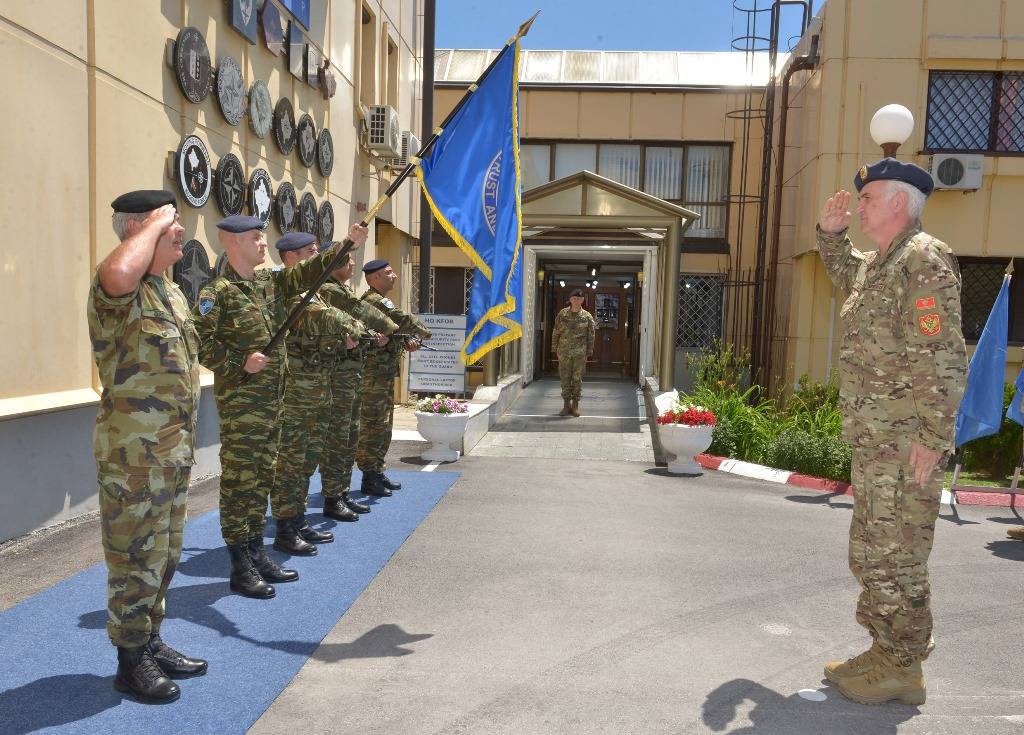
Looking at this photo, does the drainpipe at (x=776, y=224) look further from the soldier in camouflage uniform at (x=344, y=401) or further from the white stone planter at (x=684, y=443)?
the soldier in camouflage uniform at (x=344, y=401)

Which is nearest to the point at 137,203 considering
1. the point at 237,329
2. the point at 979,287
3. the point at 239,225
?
the point at 239,225

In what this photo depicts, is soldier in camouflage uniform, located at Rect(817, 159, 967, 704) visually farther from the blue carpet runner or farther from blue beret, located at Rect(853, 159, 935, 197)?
the blue carpet runner

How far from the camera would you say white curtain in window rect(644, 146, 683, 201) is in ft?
59.9

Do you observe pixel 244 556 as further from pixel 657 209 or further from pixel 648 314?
pixel 648 314

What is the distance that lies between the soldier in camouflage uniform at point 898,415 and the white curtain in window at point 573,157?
49.4 ft

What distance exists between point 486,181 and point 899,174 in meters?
3.12

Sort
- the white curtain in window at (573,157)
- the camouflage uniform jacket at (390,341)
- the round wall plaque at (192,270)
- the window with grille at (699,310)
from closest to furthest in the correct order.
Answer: the camouflage uniform jacket at (390,341) < the round wall plaque at (192,270) < the window with grille at (699,310) < the white curtain in window at (573,157)

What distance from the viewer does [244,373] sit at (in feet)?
14.7

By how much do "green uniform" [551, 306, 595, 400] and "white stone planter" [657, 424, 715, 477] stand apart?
4.42 m

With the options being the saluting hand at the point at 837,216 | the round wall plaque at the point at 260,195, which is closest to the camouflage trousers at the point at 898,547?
the saluting hand at the point at 837,216

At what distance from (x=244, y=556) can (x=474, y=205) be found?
2933 millimetres


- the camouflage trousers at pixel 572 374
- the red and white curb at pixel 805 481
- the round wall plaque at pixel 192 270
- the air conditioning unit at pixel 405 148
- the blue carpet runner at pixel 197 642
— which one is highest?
the air conditioning unit at pixel 405 148

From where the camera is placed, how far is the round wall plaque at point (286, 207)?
9953 millimetres

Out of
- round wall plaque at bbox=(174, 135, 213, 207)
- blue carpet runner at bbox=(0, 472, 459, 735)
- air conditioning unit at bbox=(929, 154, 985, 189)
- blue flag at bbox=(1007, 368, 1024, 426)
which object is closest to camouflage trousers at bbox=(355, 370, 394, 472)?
blue carpet runner at bbox=(0, 472, 459, 735)
